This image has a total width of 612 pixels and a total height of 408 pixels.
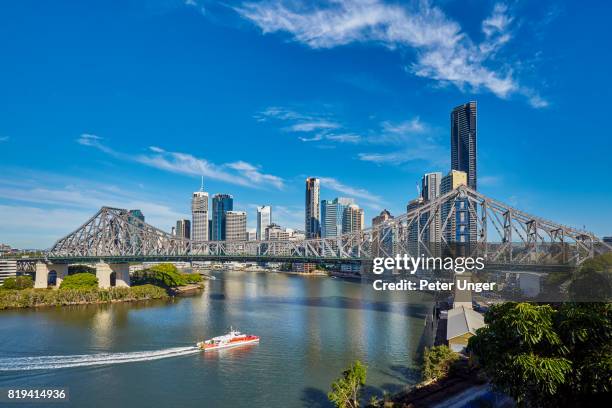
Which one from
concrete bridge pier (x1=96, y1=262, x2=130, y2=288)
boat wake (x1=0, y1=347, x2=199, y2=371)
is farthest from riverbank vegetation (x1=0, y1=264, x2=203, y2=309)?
boat wake (x1=0, y1=347, x2=199, y2=371)

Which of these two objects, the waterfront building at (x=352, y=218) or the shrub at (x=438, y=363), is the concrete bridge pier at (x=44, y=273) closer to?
the shrub at (x=438, y=363)

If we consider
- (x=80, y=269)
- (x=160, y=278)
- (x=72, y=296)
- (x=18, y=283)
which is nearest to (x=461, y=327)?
(x=72, y=296)

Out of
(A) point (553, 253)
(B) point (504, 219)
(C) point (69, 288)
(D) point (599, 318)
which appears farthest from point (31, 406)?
(A) point (553, 253)

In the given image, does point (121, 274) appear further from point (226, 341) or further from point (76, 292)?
point (226, 341)

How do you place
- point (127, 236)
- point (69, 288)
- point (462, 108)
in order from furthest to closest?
point (462, 108) → point (127, 236) → point (69, 288)

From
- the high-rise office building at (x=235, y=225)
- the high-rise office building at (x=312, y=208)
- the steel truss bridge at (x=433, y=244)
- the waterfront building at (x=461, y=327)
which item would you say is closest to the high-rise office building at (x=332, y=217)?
the high-rise office building at (x=312, y=208)

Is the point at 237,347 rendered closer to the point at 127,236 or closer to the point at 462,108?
the point at 127,236
